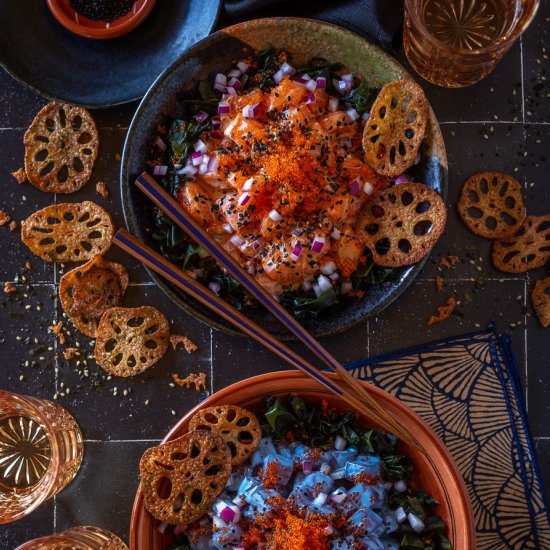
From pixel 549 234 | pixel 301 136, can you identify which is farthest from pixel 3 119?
pixel 549 234

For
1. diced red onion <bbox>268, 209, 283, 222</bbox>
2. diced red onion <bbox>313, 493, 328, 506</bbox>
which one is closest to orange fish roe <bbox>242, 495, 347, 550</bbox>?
diced red onion <bbox>313, 493, 328, 506</bbox>

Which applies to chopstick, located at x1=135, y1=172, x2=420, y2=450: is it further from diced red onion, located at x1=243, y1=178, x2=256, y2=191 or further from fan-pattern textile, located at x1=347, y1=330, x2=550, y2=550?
fan-pattern textile, located at x1=347, y1=330, x2=550, y2=550

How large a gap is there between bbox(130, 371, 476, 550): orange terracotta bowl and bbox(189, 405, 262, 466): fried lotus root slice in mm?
34

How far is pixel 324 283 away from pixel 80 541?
1492 millimetres

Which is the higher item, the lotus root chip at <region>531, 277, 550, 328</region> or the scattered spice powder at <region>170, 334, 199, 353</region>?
the lotus root chip at <region>531, 277, 550, 328</region>

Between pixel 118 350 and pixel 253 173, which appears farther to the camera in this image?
pixel 118 350

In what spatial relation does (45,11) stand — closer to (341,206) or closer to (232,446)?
(341,206)

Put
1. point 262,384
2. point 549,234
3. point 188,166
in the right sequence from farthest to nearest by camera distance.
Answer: point 549,234
point 188,166
point 262,384

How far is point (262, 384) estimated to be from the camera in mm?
2600

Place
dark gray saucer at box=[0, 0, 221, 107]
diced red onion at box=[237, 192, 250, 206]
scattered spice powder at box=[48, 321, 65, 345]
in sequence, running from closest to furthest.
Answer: diced red onion at box=[237, 192, 250, 206] < dark gray saucer at box=[0, 0, 221, 107] < scattered spice powder at box=[48, 321, 65, 345]

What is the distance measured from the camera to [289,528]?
2422mm

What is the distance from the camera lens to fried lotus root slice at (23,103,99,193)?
304cm

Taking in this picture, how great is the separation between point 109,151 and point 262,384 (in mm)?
1293

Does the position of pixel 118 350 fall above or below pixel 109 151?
below
